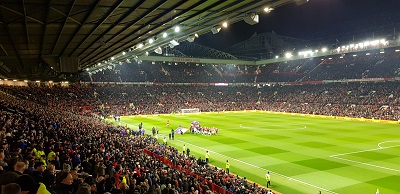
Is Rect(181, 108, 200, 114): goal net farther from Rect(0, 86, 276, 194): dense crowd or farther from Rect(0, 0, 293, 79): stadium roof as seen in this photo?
Rect(0, 0, 293, 79): stadium roof

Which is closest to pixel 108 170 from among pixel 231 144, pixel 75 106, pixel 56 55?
pixel 56 55

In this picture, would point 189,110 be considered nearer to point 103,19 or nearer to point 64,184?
point 103,19

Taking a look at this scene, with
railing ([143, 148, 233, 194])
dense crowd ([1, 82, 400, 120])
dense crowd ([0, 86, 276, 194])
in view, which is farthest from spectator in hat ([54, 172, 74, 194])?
dense crowd ([1, 82, 400, 120])

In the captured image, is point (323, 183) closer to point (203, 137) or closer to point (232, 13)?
point (232, 13)

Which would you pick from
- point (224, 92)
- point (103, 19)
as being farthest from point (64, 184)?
point (224, 92)

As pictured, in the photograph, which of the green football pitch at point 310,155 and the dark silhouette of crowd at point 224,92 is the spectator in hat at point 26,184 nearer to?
the green football pitch at point 310,155

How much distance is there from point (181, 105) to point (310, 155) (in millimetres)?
47126

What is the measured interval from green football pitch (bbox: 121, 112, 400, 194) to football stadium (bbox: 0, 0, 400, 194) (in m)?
0.14

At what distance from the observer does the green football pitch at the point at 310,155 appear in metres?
19.1

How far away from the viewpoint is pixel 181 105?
2813 inches

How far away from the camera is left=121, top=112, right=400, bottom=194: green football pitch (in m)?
19.1

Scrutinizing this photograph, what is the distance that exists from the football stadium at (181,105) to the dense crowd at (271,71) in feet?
1.13

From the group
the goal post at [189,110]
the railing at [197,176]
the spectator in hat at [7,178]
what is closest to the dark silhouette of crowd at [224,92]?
the railing at [197,176]

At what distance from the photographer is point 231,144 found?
1246 inches
